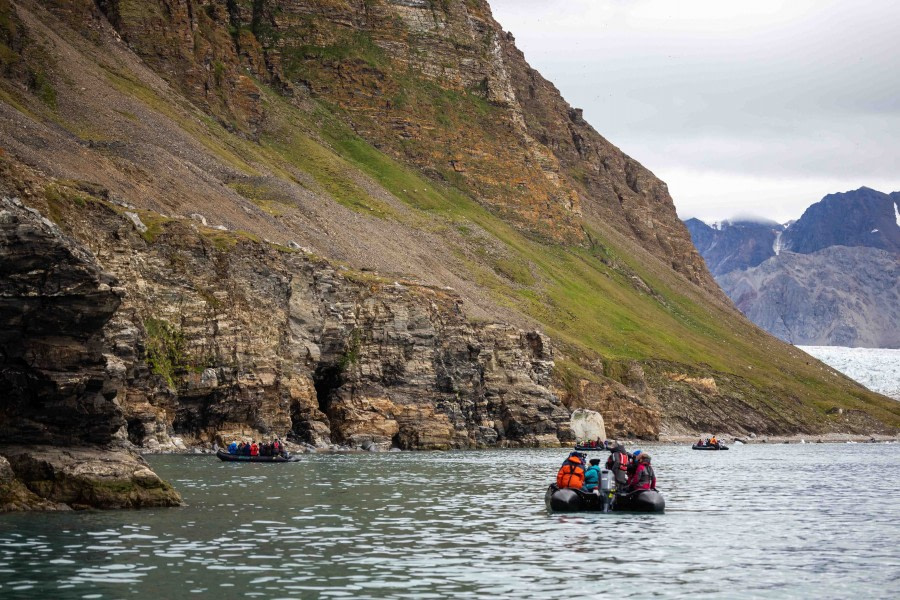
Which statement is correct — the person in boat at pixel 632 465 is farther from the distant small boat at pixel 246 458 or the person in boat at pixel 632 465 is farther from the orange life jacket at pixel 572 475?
the distant small boat at pixel 246 458

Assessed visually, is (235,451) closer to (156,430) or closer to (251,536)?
(156,430)

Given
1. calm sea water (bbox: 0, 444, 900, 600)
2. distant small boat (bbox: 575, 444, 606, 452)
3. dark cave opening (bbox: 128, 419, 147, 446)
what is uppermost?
dark cave opening (bbox: 128, 419, 147, 446)

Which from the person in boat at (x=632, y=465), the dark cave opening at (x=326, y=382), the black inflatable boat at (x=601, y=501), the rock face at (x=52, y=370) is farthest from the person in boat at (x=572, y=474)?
the dark cave opening at (x=326, y=382)

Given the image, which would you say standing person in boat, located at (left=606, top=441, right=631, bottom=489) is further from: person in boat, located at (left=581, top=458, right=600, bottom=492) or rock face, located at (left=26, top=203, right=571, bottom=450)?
rock face, located at (left=26, top=203, right=571, bottom=450)

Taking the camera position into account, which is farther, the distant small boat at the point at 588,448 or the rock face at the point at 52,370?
the distant small boat at the point at 588,448

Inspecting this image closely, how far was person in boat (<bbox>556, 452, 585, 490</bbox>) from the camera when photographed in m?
49.2

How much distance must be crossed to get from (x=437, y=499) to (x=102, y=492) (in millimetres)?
18272

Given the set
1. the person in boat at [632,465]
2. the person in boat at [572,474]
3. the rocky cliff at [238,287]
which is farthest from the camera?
the rocky cliff at [238,287]

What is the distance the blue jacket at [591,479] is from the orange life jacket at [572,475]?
0.18m

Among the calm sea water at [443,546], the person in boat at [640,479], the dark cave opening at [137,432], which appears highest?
the dark cave opening at [137,432]

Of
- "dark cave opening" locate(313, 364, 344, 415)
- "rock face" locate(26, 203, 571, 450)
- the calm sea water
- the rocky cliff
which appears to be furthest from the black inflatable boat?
"dark cave opening" locate(313, 364, 344, 415)

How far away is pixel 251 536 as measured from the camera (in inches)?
1547

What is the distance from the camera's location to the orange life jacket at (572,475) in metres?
49.2

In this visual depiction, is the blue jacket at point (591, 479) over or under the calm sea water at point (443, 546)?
over
